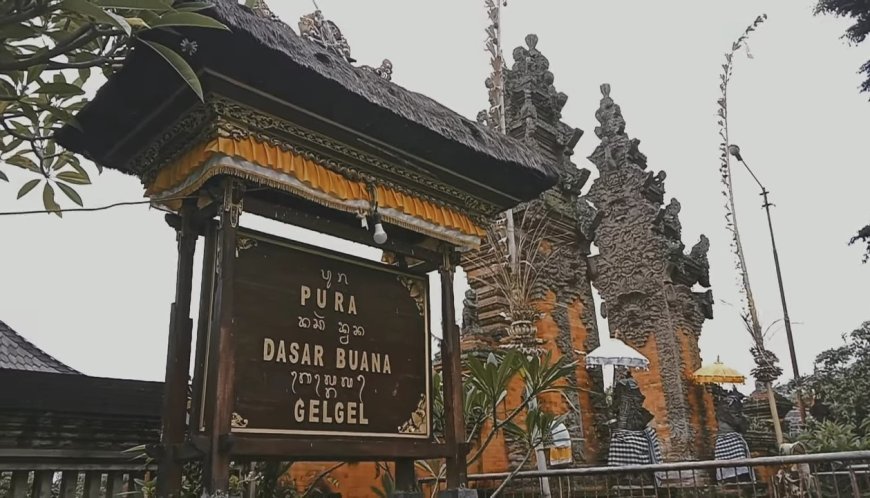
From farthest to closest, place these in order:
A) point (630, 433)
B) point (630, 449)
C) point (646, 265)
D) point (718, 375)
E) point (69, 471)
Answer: point (646, 265)
point (718, 375)
point (630, 433)
point (630, 449)
point (69, 471)

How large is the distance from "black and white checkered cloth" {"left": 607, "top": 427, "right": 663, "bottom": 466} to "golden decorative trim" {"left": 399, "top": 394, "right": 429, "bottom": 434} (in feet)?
19.0

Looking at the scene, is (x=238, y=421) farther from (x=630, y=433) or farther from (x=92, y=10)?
(x=630, y=433)

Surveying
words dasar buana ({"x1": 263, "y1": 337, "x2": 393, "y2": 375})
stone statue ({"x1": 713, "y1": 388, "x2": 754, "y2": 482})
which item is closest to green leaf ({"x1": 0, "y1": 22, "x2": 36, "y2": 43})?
words dasar buana ({"x1": 263, "y1": 337, "x2": 393, "y2": 375})

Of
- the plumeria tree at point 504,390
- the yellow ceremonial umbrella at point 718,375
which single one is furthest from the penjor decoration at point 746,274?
the plumeria tree at point 504,390

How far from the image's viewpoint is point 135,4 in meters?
2.21

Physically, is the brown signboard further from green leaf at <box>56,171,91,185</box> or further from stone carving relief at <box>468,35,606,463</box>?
stone carving relief at <box>468,35,606,463</box>

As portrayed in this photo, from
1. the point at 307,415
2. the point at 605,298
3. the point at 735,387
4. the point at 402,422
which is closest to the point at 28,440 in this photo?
the point at 307,415

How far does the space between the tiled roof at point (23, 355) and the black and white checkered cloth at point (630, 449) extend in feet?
22.6

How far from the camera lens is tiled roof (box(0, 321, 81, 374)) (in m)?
6.82

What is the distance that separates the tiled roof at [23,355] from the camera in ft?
22.4

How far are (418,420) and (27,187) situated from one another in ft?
9.11

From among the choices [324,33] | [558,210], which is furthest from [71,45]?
[558,210]

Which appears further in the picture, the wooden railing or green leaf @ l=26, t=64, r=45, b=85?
the wooden railing

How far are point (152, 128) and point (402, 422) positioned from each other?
2280mm
